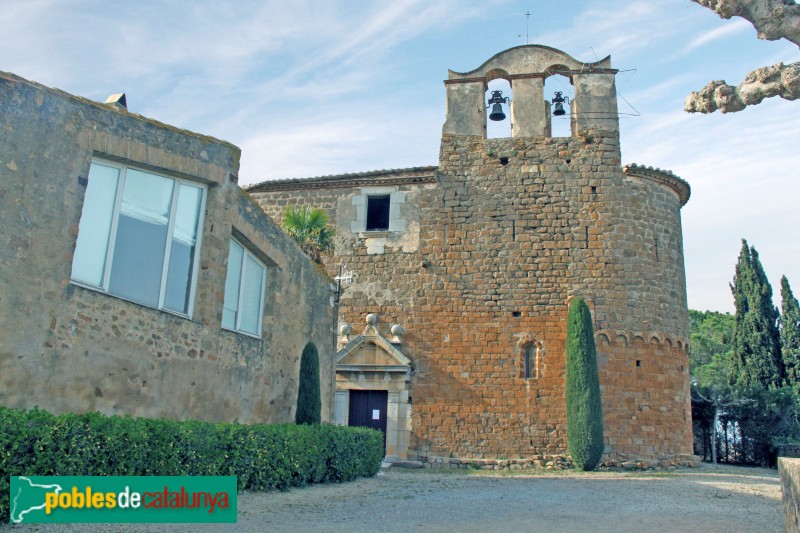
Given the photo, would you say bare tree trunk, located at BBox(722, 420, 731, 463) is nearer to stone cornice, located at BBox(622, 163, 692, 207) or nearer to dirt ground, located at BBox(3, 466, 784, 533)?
stone cornice, located at BBox(622, 163, 692, 207)

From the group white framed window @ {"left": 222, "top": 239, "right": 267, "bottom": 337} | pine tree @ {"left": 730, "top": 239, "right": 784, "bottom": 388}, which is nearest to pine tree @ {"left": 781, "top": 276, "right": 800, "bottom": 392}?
pine tree @ {"left": 730, "top": 239, "right": 784, "bottom": 388}

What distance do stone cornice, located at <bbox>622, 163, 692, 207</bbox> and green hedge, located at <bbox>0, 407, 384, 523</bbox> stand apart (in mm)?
11601

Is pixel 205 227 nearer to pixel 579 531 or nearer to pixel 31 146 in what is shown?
pixel 31 146

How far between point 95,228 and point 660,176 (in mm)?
15514

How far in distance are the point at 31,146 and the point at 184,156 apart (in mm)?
2086

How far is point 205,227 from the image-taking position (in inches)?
384

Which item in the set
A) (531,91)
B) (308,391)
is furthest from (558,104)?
(308,391)

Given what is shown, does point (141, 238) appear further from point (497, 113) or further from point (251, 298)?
point (497, 113)

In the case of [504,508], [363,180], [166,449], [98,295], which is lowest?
[504,508]

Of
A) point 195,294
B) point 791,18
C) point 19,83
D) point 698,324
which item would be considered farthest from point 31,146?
point 698,324

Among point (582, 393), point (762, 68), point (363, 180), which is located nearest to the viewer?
point (762, 68)

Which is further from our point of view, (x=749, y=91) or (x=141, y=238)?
(x=141, y=238)

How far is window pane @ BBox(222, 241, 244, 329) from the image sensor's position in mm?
10500

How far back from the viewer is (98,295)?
813 cm
